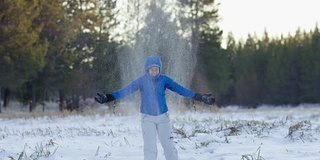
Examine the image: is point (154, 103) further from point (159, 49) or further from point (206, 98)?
point (159, 49)

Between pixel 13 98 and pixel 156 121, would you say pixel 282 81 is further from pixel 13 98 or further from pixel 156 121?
pixel 156 121

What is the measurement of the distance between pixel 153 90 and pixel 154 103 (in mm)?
189

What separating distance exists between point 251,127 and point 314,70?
54179 millimetres

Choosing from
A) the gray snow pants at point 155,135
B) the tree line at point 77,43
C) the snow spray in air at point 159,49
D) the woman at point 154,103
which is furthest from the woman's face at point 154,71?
the snow spray in air at point 159,49

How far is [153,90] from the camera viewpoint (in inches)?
300

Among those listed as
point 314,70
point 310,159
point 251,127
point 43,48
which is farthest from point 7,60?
point 314,70

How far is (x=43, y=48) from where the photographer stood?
30.1 metres

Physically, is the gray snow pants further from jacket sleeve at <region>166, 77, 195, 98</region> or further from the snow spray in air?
the snow spray in air

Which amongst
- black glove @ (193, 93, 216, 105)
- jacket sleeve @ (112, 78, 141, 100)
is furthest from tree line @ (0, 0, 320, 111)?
black glove @ (193, 93, 216, 105)

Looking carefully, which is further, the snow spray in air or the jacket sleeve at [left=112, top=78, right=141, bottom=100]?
the snow spray in air

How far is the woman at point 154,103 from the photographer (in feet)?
24.7

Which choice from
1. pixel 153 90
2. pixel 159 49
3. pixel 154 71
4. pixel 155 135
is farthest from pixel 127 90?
pixel 159 49

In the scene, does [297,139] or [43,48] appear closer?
[297,139]

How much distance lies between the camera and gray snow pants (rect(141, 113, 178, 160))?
7527 mm
